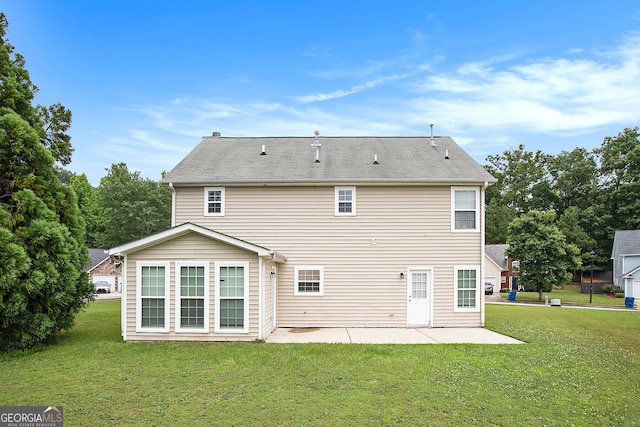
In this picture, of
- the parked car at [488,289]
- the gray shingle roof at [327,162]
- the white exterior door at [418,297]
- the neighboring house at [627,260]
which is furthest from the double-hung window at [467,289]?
the neighboring house at [627,260]

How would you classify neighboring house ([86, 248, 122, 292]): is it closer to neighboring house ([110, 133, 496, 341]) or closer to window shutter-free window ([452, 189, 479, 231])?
neighboring house ([110, 133, 496, 341])

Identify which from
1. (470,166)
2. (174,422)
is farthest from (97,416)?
(470,166)

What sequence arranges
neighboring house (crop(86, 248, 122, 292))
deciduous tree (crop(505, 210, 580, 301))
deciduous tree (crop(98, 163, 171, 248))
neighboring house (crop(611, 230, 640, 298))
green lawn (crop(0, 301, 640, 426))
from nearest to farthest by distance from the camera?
green lawn (crop(0, 301, 640, 426))
deciduous tree (crop(505, 210, 580, 301))
neighboring house (crop(611, 230, 640, 298))
neighboring house (crop(86, 248, 122, 292))
deciduous tree (crop(98, 163, 171, 248))

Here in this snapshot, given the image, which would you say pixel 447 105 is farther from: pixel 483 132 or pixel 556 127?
pixel 556 127

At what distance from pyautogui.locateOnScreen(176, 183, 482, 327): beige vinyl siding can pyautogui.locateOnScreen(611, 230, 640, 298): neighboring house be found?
91.4 ft

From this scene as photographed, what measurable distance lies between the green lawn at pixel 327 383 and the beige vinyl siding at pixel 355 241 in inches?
136

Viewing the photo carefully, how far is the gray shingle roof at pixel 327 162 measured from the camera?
14695 mm

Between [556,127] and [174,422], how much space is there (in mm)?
42635

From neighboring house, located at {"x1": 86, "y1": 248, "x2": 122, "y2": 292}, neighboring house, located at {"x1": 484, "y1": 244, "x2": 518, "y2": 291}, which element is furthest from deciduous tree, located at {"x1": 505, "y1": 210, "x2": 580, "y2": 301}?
neighboring house, located at {"x1": 86, "y1": 248, "x2": 122, "y2": 292}

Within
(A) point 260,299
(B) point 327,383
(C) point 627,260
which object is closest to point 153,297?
(A) point 260,299

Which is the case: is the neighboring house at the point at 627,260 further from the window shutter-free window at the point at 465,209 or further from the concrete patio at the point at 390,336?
the concrete patio at the point at 390,336

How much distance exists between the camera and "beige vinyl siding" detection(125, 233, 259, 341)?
38.5ft

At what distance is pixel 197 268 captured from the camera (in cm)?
1184

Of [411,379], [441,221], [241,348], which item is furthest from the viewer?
[441,221]
